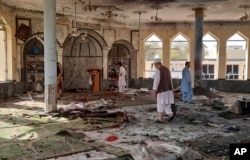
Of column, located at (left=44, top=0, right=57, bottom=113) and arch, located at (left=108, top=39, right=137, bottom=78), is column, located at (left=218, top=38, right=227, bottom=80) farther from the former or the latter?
column, located at (left=44, top=0, right=57, bottom=113)

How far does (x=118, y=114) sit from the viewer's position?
905 centimetres

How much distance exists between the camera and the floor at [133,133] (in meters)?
5.27

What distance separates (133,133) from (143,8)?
8240 mm

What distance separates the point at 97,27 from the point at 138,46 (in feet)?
9.13

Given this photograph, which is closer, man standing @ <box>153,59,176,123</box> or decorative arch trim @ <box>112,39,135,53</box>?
man standing @ <box>153,59,176,123</box>

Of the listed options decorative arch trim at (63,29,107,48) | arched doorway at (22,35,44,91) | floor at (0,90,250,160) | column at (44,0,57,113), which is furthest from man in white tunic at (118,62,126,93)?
column at (44,0,57,113)

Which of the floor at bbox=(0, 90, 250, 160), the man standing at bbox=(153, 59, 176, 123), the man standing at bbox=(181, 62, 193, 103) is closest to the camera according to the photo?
the floor at bbox=(0, 90, 250, 160)

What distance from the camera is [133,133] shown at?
7.00 metres

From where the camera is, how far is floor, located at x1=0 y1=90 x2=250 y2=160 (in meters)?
5.27

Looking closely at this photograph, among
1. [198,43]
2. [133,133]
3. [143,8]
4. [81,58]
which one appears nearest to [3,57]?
[81,58]

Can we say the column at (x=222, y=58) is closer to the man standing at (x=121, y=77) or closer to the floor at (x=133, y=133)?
the man standing at (x=121, y=77)

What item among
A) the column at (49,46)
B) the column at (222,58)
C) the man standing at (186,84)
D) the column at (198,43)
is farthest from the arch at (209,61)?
the column at (49,46)

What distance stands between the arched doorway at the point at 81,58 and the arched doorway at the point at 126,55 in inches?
40.7

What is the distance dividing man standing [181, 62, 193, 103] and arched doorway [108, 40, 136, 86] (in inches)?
248
